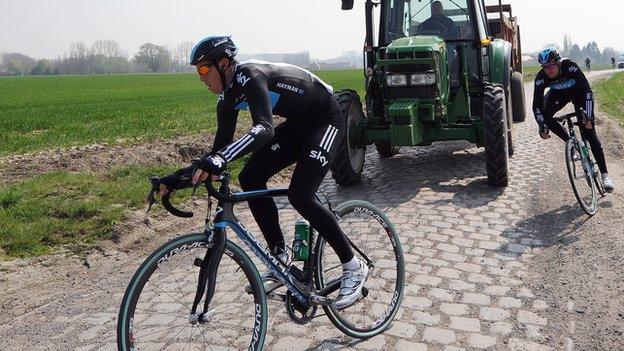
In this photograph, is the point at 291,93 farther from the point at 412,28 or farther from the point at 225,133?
the point at 412,28

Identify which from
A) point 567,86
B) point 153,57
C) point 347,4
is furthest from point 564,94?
point 153,57

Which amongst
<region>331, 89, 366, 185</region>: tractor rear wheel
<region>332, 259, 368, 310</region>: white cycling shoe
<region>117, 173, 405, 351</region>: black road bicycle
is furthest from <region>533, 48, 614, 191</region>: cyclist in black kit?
<region>332, 259, 368, 310</region>: white cycling shoe

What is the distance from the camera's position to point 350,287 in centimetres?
416

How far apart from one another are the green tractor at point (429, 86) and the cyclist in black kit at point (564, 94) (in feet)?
2.17

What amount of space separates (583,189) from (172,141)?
27.6ft

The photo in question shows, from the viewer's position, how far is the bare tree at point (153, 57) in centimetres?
17388

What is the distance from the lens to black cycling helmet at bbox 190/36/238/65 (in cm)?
362

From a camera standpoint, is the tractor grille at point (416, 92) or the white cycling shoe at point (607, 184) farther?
the tractor grille at point (416, 92)

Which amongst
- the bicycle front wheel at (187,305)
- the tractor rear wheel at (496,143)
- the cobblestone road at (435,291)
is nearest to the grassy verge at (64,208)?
the cobblestone road at (435,291)

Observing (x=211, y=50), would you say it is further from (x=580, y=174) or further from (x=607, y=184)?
(x=607, y=184)

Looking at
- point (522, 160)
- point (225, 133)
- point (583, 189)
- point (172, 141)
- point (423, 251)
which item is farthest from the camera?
point (172, 141)

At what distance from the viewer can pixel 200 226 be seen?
7582 mm

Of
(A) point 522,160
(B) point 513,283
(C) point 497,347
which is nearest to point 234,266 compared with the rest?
(C) point 497,347

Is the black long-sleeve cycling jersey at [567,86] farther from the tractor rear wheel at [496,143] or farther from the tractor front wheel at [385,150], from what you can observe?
the tractor front wheel at [385,150]
